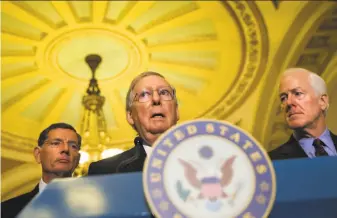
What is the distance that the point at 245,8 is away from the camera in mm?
5641

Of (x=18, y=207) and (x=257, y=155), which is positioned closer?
(x=257, y=155)

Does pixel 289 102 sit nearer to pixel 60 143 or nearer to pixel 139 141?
pixel 139 141

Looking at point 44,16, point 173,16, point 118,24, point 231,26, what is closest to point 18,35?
Result: point 44,16

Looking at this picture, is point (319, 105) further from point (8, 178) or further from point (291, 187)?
point (8, 178)

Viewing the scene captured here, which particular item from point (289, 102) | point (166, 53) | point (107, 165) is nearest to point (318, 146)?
point (289, 102)

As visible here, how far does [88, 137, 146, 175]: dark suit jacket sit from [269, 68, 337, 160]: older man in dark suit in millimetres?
456

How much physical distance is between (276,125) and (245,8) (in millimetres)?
1851

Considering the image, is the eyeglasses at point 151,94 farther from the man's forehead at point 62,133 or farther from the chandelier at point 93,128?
the chandelier at point 93,128

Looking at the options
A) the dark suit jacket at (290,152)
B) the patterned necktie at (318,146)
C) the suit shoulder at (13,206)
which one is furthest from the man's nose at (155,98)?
the suit shoulder at (13,206)

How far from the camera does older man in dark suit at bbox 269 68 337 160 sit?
6.07 feet

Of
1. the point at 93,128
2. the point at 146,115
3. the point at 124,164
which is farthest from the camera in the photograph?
the point at 93,128

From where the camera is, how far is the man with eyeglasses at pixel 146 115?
1714mm

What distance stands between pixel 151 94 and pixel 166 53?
458cm

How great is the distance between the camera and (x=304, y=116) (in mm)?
1857
